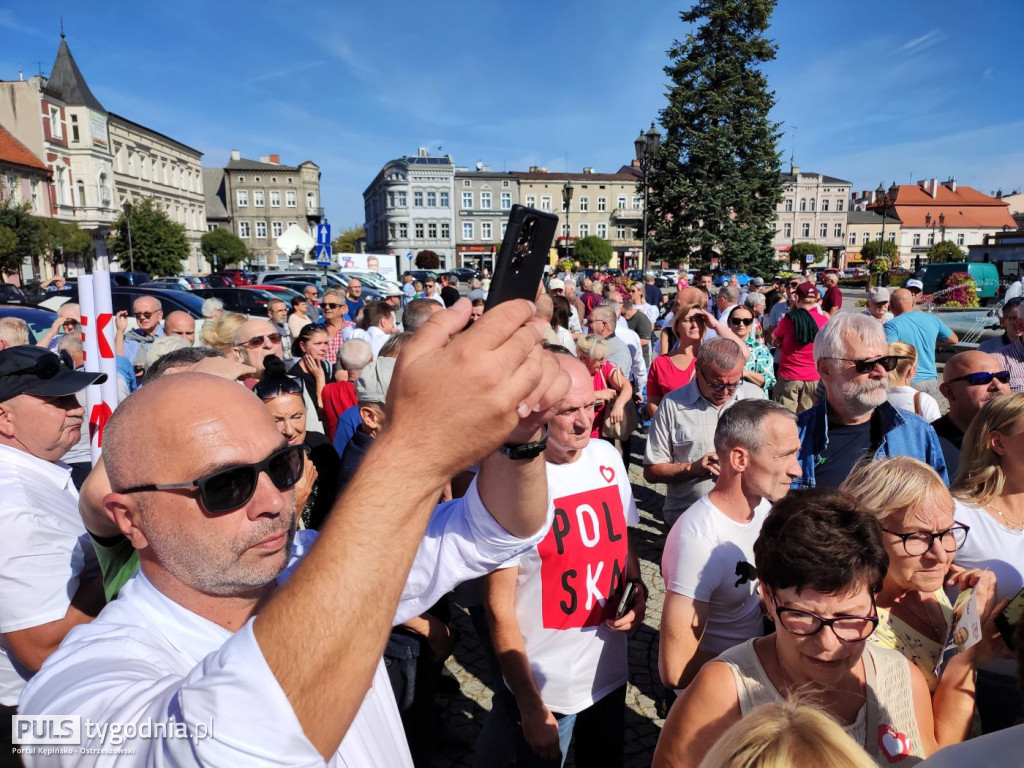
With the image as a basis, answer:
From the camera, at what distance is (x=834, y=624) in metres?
1.71

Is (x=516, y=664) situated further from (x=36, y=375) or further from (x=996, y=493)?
(x=36, y=375)

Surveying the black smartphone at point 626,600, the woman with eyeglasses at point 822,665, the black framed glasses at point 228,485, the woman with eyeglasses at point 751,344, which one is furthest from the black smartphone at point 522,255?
the woman with eyeglasses at point 751,344

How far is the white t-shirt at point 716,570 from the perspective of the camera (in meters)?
2.38

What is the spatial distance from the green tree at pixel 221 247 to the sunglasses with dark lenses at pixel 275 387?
61894mm

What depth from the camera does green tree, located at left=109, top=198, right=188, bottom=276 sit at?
134 ft

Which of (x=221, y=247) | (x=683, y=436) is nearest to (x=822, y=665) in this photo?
(x=683, y=436)

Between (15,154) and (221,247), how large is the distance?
1966cm

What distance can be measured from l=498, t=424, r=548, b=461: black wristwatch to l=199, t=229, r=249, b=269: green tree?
212ft

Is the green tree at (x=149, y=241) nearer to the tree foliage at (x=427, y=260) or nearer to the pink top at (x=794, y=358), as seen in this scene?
the tree foliage at (x=427, y=260)

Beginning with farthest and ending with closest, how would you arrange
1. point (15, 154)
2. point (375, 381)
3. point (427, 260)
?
point (427, 260) < point (15, 154) < point (375, 381)

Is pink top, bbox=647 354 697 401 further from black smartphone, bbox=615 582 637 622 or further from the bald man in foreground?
the bald man in foreground

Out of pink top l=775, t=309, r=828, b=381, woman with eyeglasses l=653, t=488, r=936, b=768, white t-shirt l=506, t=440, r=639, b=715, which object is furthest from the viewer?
pink top l=775, t=309, r=828, b=381

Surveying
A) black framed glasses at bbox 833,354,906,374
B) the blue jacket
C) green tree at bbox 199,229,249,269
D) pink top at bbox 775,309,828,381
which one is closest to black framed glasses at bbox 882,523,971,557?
the blue jacket

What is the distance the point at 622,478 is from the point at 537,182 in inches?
2788
